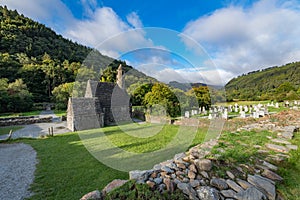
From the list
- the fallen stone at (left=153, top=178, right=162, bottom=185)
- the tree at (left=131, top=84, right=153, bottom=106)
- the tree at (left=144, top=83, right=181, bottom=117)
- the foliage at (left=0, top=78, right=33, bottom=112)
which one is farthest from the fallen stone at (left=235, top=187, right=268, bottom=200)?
the foliage at (left=0, top=78, right=33, bottom=112)

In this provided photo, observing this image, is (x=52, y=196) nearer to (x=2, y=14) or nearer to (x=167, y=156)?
(x=167, y=156)

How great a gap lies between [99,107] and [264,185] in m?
14.6

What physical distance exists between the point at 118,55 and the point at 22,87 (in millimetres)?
35883

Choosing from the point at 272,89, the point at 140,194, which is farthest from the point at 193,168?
the point at 272,89

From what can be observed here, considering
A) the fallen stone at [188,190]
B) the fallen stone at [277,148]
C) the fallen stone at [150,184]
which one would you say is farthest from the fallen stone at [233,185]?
the fallen stone at [277,148]

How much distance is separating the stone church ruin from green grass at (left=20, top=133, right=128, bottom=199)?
6069mm

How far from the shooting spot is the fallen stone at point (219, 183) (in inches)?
108

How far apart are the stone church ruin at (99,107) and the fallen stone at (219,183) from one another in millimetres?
12703

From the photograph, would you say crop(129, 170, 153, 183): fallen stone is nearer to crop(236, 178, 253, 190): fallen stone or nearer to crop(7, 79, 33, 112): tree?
crop(236, 178, 253, 190): fallen stone

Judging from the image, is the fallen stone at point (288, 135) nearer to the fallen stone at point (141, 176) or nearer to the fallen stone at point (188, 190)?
the fallen stone at point (188, 190)

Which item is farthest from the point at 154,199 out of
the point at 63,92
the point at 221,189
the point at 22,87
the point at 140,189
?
the point at 22,87

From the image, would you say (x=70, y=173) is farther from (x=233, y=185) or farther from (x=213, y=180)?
(x=233, y=185)

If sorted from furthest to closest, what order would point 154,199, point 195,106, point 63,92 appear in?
point 63,92 → point 195,106 → point 154,199

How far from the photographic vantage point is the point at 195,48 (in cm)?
691
